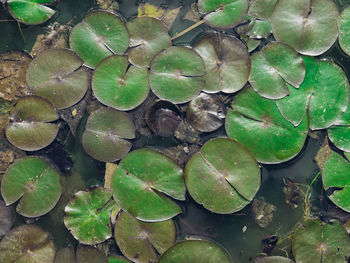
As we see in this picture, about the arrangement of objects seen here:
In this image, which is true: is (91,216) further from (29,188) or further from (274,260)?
(274,260)

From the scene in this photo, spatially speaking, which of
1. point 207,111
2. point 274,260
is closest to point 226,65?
point 207,111

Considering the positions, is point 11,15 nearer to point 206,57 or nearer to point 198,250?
point 206,57

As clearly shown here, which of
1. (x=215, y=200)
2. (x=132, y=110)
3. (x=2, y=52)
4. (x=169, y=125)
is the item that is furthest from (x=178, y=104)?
(x=2, y=52)

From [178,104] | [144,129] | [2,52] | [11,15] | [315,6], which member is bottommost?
[144,129]

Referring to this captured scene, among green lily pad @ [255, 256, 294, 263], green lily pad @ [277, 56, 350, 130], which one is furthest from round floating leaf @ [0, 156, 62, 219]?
green lily pad @ [277, 56, 350, 130]

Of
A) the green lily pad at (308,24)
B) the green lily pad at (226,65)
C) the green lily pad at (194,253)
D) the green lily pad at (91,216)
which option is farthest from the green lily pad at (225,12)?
the green lily pad at (194,253)

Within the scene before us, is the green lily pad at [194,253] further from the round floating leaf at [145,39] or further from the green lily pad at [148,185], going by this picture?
the round floating leaf at [145,39]
